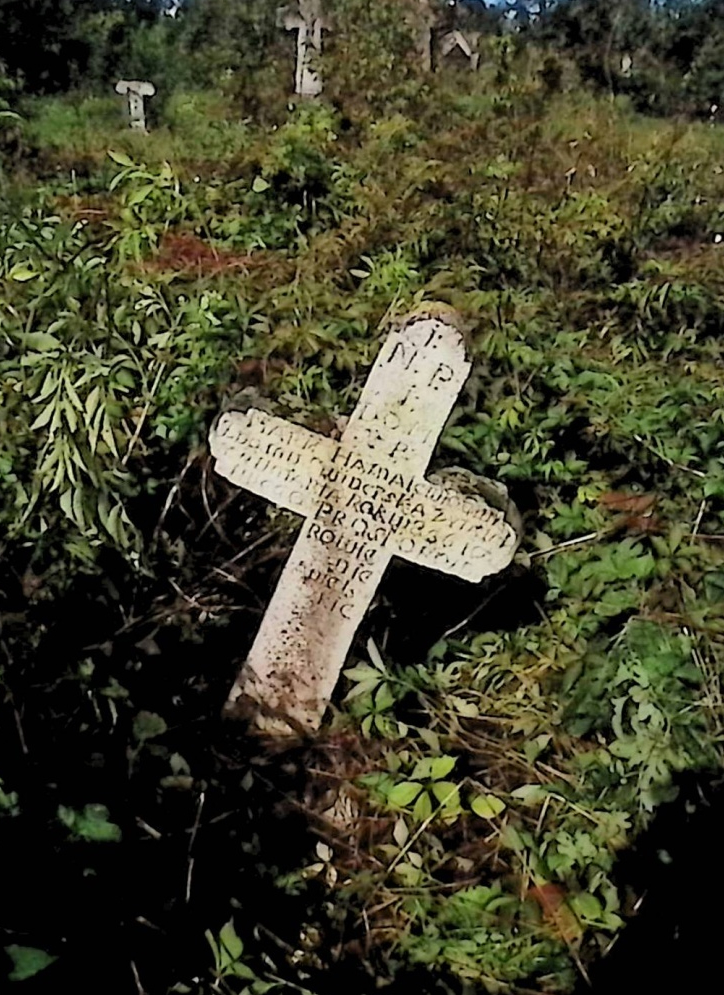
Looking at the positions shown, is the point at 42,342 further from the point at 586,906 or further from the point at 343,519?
the point at 586,906

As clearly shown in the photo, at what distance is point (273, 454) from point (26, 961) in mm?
1467

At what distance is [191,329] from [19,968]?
7.68 feet

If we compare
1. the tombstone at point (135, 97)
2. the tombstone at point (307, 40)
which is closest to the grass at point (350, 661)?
the tombstone at point (307, 40)

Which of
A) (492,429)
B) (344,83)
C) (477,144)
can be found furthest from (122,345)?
(344,83)

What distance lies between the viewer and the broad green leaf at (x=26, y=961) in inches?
55.2

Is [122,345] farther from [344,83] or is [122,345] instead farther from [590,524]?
[344,83]

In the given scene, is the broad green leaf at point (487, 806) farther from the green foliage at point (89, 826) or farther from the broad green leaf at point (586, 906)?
the green foliage at point (89, 826)

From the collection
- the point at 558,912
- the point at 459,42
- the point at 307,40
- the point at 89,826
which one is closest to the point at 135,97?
the point at 307,40

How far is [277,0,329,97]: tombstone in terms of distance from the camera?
34.8 ft

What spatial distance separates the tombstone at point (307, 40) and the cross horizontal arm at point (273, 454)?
8361 mm

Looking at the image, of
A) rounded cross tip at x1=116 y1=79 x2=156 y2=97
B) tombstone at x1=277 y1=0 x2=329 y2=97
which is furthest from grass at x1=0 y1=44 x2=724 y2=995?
rounded cross tip at x1=116 y1=79 x2=156 y2=97

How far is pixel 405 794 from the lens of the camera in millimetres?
2547

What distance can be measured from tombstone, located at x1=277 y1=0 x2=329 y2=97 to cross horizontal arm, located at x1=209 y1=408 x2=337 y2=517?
8361 mm

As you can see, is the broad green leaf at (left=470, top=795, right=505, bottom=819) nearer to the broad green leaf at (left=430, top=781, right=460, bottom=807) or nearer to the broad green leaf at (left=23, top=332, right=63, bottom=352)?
the broad green leaf at (left=430, top=781, right=460, bottom=807)
